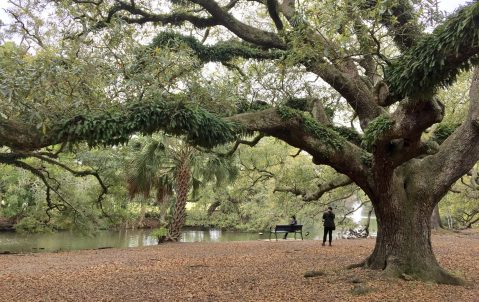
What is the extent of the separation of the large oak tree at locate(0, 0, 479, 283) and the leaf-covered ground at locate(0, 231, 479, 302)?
0.89 metres

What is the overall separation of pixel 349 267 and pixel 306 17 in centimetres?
479

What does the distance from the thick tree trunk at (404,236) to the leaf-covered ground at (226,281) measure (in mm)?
363

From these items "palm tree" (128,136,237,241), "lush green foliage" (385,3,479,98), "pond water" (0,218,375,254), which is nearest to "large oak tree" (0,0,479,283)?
"lush green foliage" (385,3,479,98)

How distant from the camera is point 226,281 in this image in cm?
738

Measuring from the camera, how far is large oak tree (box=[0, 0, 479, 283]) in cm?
561

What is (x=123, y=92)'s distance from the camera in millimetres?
6312

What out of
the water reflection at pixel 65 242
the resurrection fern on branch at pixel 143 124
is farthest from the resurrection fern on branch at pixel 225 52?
the water reflection at pixel 65 242

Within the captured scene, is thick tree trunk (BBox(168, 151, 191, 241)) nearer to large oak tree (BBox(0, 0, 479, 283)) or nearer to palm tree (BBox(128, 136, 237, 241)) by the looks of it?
palm tree (BBox(128, 136, 237, 241))

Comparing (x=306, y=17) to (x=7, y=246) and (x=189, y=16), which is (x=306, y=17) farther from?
(x=7, y=246)

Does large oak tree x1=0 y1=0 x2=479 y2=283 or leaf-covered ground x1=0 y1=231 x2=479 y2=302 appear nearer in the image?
large oak tree x1=0 y1=0 x2=479 y2=283

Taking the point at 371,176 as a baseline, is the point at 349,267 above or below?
below

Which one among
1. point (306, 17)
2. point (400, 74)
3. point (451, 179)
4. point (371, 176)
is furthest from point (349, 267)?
point (306, 17)

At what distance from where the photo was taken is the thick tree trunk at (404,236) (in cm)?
722

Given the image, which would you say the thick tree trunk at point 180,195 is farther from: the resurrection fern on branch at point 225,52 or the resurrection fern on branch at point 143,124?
the resurrection fern on branch at point 143,124
